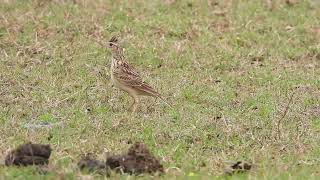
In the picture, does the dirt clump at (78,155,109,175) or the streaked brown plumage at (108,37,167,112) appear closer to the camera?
the dirt clump at (78,155,109,175)

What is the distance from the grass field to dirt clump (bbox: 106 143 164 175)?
0.12 metres

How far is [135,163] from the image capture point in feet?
27.6

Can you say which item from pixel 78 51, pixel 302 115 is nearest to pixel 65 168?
pixel 302 115

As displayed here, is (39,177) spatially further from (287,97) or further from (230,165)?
(287,97)

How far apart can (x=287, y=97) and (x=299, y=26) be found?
3665mm

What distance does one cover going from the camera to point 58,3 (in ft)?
51.1

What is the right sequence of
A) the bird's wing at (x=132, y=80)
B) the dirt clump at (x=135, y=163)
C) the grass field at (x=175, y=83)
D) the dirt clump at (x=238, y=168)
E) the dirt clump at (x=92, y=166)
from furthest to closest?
the bird's wing at (x=132, y=80) → the grass field at (x=175, y=83) → the dirt clump at (x=238, y=168) → the dirt clump at (x=135, y=163) → the dirt clump at (x=92, y=166)

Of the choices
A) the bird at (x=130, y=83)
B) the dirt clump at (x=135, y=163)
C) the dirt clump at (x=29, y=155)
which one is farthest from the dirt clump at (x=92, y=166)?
the bird at (x=130, y=83)

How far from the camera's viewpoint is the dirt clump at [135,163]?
8.40 m

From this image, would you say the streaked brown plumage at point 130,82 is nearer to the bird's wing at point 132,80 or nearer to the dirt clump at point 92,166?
the bird's wing at point 132,80

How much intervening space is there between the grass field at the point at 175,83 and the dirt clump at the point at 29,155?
99 mm

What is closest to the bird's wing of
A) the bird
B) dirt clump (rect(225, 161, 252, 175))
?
the bird

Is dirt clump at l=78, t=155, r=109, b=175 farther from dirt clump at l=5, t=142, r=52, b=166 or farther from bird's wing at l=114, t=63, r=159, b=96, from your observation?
bird's wing at l=114, t=63, r=159, b=96

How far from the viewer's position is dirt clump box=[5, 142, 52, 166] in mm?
8422
